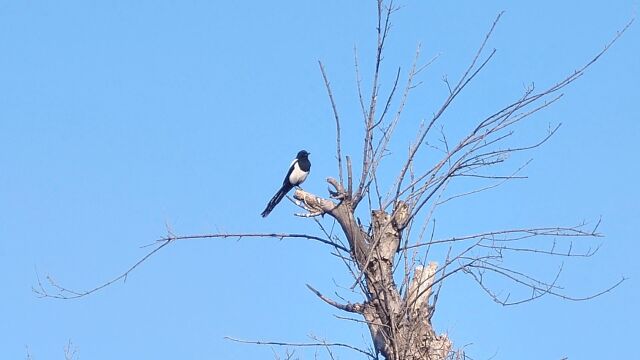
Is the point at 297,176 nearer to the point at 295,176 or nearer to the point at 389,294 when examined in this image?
the point at 295,176

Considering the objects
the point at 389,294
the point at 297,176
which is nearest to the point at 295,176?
the point at 297,176

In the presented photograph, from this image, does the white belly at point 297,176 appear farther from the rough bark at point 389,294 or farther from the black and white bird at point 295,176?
the rough bark at point 389,294

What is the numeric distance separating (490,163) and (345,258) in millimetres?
920

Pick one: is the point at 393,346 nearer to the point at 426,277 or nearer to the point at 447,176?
the point at 426,277

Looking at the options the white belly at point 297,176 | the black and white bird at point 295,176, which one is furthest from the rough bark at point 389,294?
the white belly at point 297,176

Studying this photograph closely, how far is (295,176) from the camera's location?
416 inches

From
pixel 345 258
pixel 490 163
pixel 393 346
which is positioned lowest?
pixel 393 346

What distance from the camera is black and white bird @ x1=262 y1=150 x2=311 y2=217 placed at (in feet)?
29.6

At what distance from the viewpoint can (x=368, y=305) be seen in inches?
217

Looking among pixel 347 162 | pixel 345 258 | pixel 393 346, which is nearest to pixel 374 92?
pixel 347 162

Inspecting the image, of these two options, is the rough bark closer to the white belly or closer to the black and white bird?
the black and white bird

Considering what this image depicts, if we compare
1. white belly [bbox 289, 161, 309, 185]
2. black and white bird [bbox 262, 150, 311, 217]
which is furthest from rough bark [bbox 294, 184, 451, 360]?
white belly [bbox 289, 161, 309, 185]

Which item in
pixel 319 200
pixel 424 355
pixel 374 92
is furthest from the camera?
pixel 319 200

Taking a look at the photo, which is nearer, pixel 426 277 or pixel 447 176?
pixel 447 176
